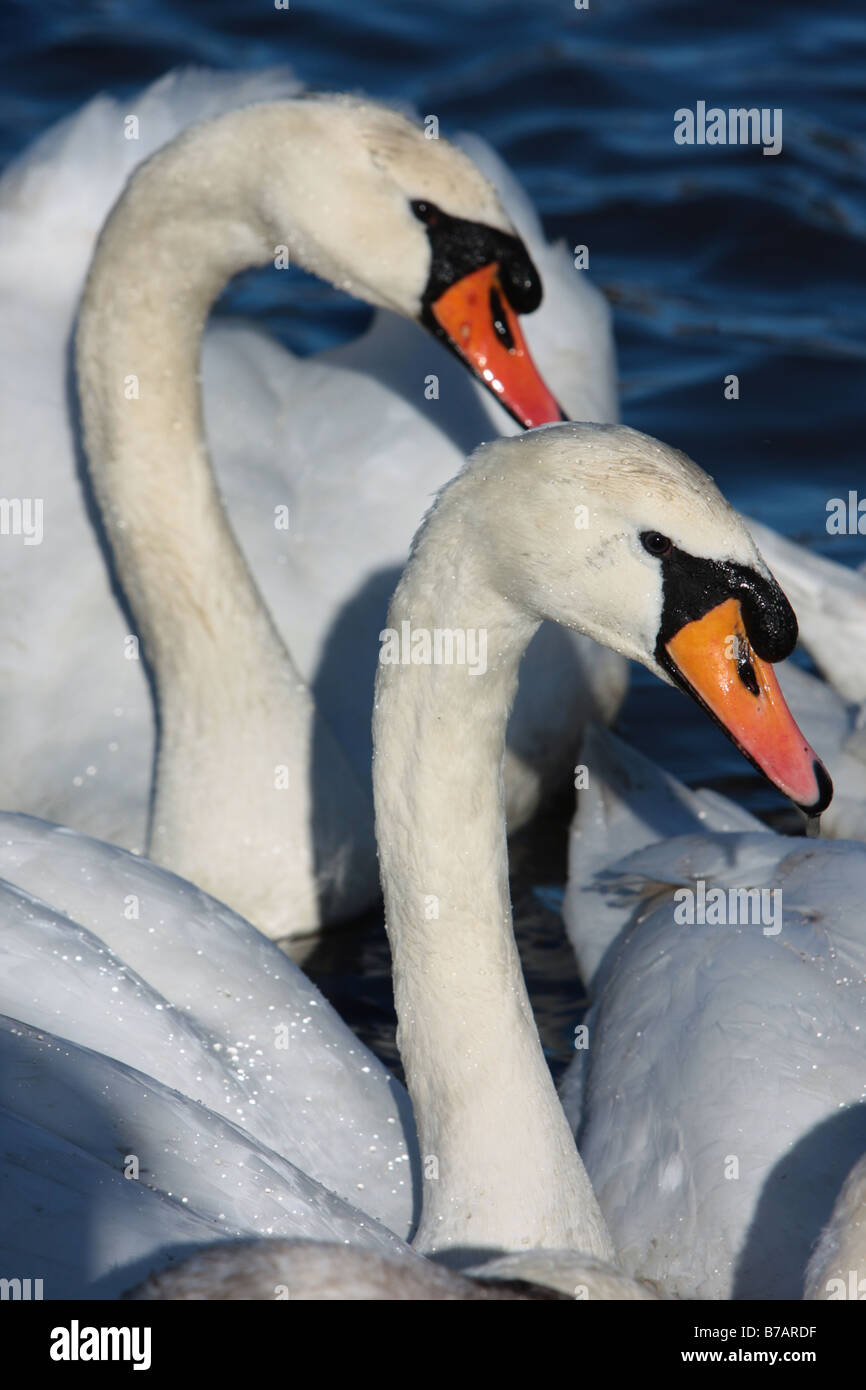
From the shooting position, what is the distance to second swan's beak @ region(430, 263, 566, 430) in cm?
463

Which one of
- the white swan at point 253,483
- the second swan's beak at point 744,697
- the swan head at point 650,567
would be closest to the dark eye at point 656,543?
the swan head at point 650,567

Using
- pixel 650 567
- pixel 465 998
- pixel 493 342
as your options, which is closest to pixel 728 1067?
pixel 465 998

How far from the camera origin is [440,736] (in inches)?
129

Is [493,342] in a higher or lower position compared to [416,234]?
lower

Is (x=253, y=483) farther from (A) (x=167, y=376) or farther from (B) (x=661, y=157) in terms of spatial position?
(B) (x=661, y=157)

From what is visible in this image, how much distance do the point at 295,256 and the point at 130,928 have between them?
1641 mm

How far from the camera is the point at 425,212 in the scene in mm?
4492

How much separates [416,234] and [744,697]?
1.78 metres

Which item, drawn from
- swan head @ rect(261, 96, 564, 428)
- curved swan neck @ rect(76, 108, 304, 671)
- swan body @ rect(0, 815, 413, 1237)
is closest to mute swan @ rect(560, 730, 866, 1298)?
swan body @ rect(0, 815, 413, 1237)

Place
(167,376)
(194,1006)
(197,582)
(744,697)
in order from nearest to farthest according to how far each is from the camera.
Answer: (744,697) → (194,1006) → (167,376) → (197,582)

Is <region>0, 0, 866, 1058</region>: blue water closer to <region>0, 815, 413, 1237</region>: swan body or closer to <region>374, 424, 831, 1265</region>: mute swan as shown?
<region>0, 815, 413, 1237</region>: swan body

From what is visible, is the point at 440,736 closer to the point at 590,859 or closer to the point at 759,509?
the point at 590,859

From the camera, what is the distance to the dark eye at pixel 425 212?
448cm

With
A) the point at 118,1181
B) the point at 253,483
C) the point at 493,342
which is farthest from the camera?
the point at 253,483
